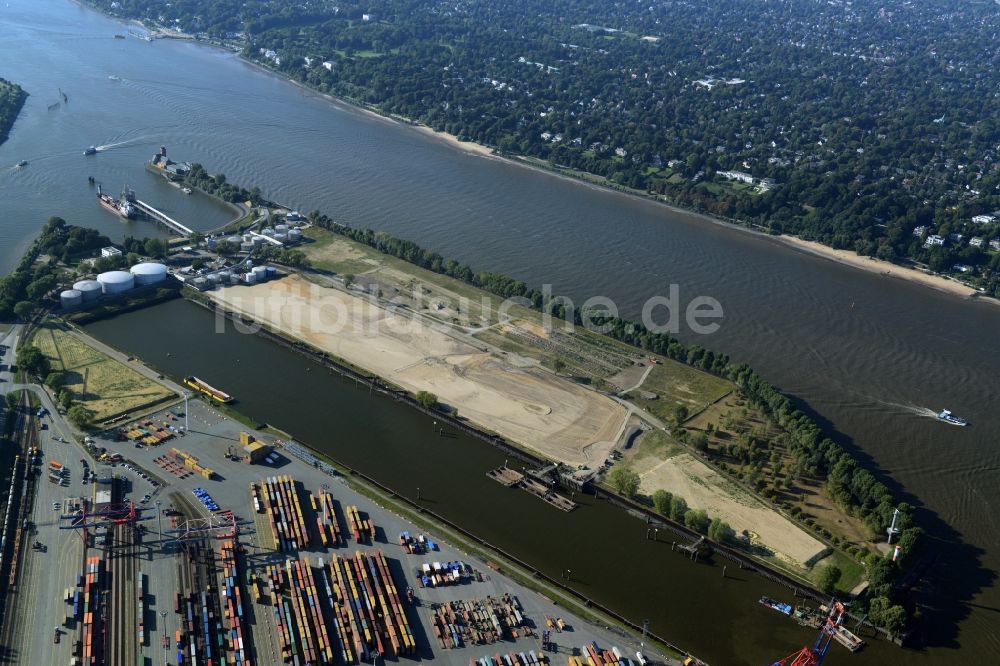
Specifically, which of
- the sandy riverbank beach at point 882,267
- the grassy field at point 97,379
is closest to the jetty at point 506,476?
the grassy field at point 97,379

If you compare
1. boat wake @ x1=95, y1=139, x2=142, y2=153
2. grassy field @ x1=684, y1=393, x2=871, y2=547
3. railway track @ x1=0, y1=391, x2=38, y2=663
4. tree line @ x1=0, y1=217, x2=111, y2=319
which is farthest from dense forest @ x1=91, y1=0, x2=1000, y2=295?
railway track @ x1=0, y1=391, x2=38, y2=663

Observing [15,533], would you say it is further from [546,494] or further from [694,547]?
[694,547]

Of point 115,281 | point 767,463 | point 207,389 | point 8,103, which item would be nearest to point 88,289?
point 115,281

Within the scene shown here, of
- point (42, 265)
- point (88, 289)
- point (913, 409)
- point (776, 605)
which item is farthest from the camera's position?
point (42, 265)

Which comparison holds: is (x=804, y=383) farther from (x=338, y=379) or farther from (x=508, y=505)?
(x=338, y=379)

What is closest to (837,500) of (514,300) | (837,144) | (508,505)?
(508,505)

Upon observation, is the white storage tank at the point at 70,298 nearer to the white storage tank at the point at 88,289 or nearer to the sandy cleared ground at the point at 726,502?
the white storage tank at the point at 88,289

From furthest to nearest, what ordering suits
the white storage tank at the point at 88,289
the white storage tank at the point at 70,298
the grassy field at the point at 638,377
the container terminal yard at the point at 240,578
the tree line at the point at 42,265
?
the white storage tank at the point at 88,289 → the white storage tank at the point at 70,298 → the tree line at the point at 42,265 → the grassy field at the point at 638,377 → the container terminal yard at the point at 240,578
